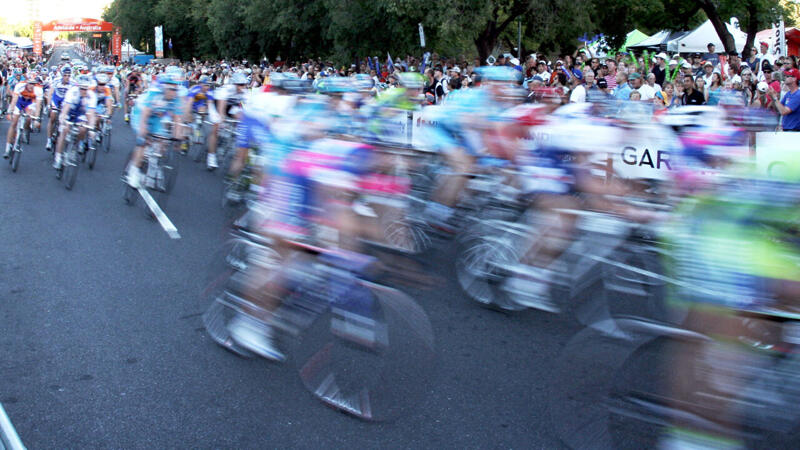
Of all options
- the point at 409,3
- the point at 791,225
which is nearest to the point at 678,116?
the point at 791,225

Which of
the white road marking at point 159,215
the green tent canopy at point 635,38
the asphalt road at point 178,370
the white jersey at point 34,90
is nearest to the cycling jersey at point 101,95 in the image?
the white jersey at point 34,90

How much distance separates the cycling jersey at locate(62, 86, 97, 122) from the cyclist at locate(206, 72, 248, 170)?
2.28m

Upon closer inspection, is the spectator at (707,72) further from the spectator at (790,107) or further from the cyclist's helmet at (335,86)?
the cyclist's helmet at (335,86)

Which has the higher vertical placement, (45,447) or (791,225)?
(791,225)

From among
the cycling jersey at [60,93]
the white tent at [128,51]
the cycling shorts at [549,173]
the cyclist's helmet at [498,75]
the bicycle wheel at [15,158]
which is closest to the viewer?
the cycling shorts at [549,173]

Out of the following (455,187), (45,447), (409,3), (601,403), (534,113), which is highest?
(409,3)

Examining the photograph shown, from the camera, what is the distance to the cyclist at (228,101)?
13438mm

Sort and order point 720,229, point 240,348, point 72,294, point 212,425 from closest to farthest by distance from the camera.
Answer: point 720,229 < point 212,425 < point 240,348 < point 72,294

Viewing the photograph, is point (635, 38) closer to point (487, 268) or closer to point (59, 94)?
point (59, 94)

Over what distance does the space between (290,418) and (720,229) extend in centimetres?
261

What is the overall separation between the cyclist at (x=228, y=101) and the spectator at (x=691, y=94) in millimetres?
7547

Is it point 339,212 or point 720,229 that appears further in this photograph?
point 339,212

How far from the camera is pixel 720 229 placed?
3.22 metres

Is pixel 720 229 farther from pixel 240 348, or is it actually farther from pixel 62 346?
pixel 62 346
